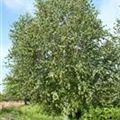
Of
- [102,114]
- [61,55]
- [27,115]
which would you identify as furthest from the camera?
[27,115]

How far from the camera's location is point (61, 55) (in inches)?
990

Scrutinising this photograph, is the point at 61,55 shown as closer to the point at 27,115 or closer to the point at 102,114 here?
the point at 102,114

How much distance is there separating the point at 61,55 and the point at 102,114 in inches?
241

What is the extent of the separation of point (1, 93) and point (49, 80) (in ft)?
148

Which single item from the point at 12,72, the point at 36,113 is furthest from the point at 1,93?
the point at 12,72

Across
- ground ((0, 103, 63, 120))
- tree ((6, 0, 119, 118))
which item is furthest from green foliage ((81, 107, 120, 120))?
ground ((0, 103, 63, 120))

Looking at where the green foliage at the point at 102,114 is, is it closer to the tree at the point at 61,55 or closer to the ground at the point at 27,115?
the tree at the point at 61,55

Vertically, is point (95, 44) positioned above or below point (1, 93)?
below

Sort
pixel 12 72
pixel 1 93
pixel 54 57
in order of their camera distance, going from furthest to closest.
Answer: pixel 1 93 < pixel 12 72 < pixel 54 57

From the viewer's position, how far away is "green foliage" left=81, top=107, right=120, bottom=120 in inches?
1111

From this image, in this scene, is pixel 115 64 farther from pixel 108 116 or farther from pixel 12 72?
pixel 12 72

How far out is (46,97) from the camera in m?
26.3

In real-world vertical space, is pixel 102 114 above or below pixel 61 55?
below

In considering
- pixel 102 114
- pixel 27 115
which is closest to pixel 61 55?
pixel 102 114
